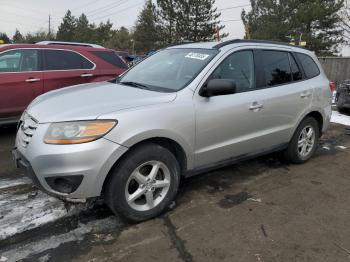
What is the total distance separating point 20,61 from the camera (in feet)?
21.4

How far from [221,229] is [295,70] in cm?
265

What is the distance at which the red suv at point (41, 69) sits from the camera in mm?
6348

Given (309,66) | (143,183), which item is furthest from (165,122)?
(309,66)

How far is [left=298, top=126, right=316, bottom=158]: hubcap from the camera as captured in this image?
17.5 ft

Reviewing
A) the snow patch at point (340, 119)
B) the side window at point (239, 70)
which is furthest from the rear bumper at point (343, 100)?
the side window at point (239, 70)

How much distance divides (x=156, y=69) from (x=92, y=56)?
3356 mm

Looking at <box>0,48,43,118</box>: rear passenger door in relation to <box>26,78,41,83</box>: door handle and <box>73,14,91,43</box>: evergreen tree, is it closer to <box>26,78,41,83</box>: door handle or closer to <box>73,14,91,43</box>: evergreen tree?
<box>26,78,41,83</box>: door handle

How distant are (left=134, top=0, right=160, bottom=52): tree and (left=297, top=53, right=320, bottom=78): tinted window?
1565 inches

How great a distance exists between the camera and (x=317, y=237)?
3418mm

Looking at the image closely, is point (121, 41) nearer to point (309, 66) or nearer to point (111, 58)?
point (111, 58)

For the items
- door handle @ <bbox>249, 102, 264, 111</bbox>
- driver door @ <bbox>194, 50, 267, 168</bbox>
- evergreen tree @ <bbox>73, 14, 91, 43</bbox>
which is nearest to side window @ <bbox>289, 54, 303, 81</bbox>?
driver door @ <bbox>194, 50, 267, 168</bbox>

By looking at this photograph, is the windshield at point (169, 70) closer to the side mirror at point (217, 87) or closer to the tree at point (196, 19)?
the side mirror at point (217, 87)

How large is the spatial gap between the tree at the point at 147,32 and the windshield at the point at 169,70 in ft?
133

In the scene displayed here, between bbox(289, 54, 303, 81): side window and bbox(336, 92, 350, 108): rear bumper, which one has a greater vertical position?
bbox(289, 54, 303, 81): side window
